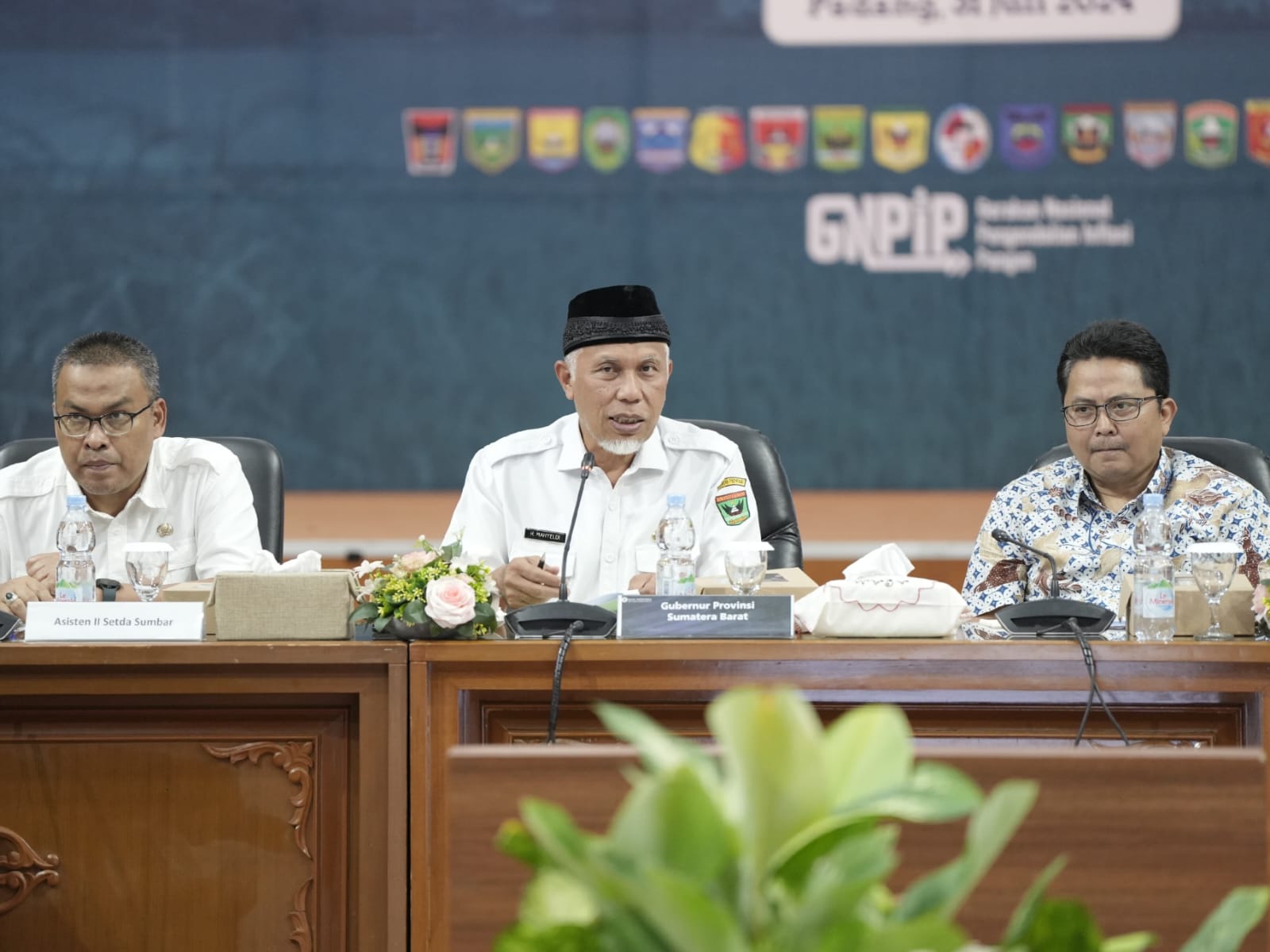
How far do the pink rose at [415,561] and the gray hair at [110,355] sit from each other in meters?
1.01

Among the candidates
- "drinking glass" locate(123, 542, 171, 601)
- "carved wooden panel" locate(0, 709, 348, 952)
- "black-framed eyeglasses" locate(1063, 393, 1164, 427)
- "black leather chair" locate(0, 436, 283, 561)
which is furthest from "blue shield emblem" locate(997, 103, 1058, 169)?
"carved wooden panel" locate(0, 709, 348, 952)

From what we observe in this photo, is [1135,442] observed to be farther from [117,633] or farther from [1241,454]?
[117,633]

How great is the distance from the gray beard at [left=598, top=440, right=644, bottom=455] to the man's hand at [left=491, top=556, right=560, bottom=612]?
467 mm

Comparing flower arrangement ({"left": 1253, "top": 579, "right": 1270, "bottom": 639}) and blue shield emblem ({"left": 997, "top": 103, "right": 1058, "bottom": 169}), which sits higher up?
blue shield emblem ({"left": 997, "top": 103, "right": 1058, "bottom": 169})

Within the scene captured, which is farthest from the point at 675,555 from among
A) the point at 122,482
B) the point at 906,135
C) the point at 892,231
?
the point at 906,135

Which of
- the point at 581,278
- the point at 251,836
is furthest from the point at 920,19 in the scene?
Result: the point at 251,836

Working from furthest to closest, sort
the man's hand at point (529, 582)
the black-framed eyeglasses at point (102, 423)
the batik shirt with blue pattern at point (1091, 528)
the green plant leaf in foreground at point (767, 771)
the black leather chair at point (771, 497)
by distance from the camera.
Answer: the black leather chair at point (771, 497) → the black-framed eyeglasses at point (102, 423) → the batik shirt with blue pattern at point (1091, 528) → the man's hand at point (529, 582) → the green plant leaf in foreground at point (767, 771)

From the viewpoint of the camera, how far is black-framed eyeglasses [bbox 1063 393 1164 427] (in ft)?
7.88

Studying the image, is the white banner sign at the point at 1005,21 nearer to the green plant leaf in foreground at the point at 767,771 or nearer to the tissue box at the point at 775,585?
the tissue box at the point at 775,585

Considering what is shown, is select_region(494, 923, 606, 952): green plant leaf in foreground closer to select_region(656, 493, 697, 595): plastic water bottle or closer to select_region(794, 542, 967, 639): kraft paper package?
select_region(794, 542, 967, 639): kraft paper package

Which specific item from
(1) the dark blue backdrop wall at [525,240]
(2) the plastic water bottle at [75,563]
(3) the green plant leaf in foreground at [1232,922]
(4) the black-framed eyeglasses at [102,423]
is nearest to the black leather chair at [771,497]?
(4) the black-framed eyeglasses at [102,423]

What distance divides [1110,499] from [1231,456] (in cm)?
31

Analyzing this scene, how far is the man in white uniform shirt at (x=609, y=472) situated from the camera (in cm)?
262

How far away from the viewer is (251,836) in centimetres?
180
